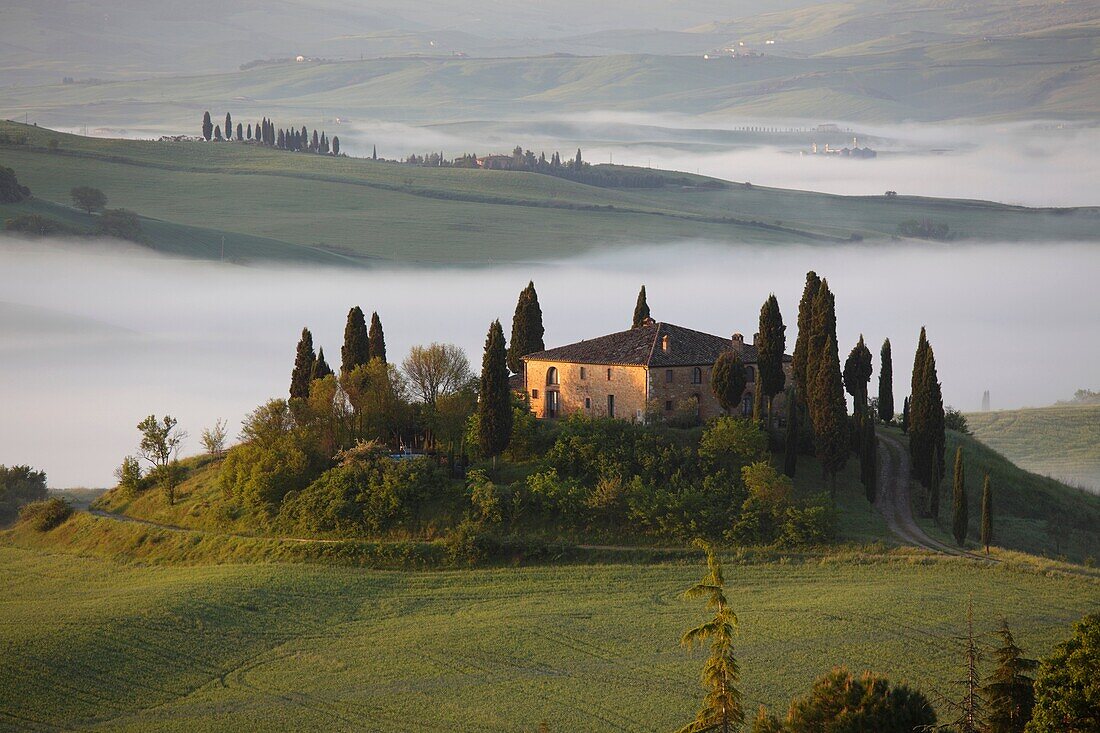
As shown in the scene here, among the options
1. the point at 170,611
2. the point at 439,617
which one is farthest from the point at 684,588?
the point at 170,611

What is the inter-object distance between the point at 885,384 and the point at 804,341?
7.51 metres

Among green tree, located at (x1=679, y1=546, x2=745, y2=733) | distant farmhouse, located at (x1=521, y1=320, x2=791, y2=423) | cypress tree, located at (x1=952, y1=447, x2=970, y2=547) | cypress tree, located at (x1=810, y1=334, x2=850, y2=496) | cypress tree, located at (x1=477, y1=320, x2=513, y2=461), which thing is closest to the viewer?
green tree, located at (x1=679, y1=546, x2=745, y2=733)

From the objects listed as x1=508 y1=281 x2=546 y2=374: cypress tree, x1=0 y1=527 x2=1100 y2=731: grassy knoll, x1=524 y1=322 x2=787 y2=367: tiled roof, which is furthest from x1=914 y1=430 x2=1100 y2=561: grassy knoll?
x1=508 y1=281 x2=546 y2=374: cypress tree

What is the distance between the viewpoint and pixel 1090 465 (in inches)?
4353

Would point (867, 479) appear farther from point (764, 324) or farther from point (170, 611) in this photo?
point (170, 611)

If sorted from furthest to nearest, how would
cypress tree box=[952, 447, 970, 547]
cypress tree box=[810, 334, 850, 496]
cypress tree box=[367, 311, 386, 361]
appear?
cypress tree box=[367, 311, 386, 361] → cypress tree box=[810, 334, 850, 496] → cypress tree box=[952, 447, 970, 547]

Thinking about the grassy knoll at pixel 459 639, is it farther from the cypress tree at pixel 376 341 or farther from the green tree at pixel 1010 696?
the cypress tree at pixel 376 341

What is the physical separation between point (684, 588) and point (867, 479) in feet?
48.6

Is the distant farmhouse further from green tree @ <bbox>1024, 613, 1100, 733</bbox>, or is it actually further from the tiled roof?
green tree @ <bbox>1024, 613, 1100, 733</bbox>

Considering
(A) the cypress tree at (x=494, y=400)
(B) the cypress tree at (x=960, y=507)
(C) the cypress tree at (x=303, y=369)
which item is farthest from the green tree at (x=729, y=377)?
(C) the cypress tree at (x=303, y=369)

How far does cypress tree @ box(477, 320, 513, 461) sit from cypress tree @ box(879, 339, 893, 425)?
20.7m

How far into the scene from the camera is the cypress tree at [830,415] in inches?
2648

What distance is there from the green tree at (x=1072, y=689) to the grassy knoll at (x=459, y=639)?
5.30 metres

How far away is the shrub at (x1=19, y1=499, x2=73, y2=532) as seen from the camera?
2913 inches
